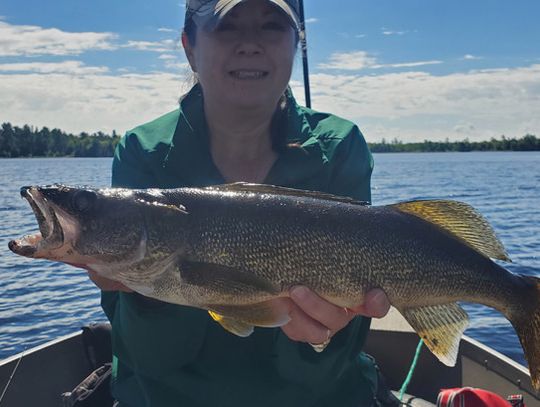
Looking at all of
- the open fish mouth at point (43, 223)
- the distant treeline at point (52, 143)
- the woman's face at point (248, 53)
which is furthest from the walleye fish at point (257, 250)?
the distant treeline at point (52, 143)

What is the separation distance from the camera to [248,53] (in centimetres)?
353

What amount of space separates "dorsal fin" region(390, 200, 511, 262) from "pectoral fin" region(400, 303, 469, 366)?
39 cm

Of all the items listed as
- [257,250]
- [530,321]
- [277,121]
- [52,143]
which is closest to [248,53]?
[277,121]

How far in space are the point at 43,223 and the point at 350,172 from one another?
1893mm

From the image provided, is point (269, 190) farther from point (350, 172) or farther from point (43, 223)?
point (43, 223)

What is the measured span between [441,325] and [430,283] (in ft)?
1.08

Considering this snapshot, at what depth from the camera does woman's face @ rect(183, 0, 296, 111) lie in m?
3.53

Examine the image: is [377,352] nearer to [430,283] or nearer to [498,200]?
[430,283]

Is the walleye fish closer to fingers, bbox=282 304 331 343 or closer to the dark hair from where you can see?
fingers, bbox=282 304 331 343

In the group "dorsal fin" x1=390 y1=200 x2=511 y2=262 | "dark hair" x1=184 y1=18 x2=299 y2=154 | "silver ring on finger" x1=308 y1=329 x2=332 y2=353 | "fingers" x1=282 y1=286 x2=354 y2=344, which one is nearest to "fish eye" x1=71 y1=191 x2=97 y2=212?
"fingers" x1=282 y1=286 x2=354 y2=344

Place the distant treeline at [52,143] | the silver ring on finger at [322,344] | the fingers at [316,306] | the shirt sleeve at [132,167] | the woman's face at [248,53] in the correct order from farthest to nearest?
the distant treeline at [52,143] → the shirt sleeve at [132,167] → the woman's face at [248,53] → the silver ring on finger at [322,344] → the fingers at [316,306]

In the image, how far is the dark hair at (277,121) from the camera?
3814 mm

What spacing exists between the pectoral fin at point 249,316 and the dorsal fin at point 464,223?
102 cm

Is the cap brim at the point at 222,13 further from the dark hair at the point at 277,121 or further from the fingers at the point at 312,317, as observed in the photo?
the fingers at the point at 312,317
